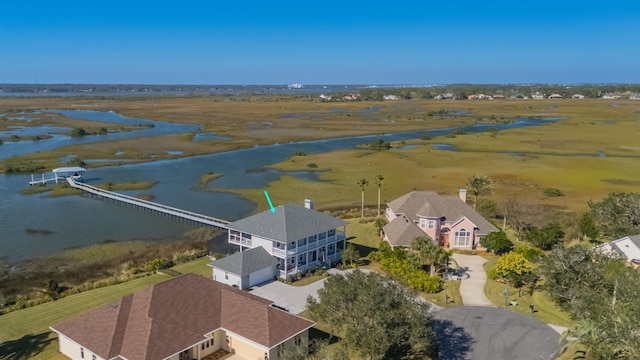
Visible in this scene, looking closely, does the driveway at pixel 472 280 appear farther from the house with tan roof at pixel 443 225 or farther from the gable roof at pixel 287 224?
the gable roof at pixel 287 224

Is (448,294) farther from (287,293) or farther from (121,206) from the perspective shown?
(121,206)

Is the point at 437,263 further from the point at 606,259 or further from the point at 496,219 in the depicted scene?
the point at 496,219

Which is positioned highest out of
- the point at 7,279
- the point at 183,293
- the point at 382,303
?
the point at 382,303

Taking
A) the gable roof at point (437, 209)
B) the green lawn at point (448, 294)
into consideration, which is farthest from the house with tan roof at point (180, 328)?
the gable roof at point (437, 209)

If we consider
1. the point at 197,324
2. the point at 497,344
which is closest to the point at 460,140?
the point at 497,344

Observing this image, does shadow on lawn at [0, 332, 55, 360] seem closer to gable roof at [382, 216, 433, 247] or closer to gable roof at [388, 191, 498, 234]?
gable roof at [382, 216, 433, 247]

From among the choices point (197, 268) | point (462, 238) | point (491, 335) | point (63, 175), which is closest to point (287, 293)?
point (197, 268)
